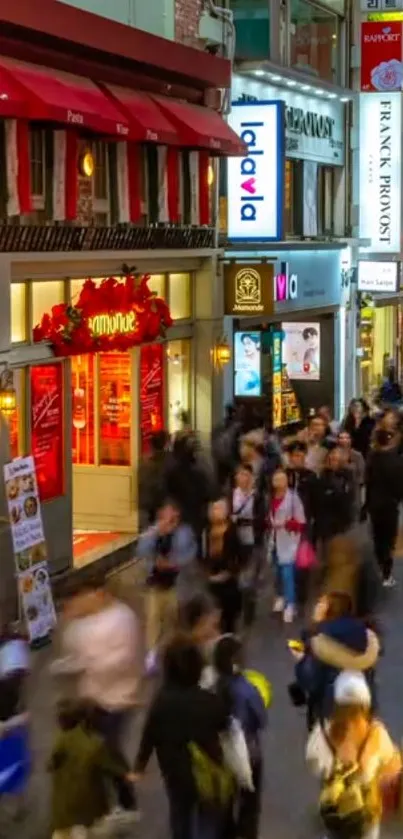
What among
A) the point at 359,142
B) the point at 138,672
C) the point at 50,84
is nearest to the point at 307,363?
the point at 359,142

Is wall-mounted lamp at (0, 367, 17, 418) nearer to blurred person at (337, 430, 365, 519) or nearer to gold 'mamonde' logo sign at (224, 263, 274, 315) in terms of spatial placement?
blurred person at (337, 430, 365, 519)

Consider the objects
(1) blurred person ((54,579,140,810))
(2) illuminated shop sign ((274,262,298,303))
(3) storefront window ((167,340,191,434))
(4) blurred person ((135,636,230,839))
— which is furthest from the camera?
(2) illuminated shop sign ((274,262,298,303))

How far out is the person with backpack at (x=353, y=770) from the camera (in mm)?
7621

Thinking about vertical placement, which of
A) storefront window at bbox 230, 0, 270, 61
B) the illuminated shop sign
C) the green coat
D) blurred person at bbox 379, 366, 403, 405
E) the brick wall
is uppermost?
storefront window at bbox 230, 0, 270, 61

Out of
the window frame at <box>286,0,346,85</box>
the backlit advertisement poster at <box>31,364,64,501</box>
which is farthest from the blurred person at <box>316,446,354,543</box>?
the window frame at <box>286,0,346,85</box>

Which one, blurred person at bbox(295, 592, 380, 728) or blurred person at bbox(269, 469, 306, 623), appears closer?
blurred person at bbox(295, 592, 380, 728)

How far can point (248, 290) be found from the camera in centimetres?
2044

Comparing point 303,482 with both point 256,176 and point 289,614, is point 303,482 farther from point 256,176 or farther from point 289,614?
point 256,176

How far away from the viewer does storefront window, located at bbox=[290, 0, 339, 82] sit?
25.1 m

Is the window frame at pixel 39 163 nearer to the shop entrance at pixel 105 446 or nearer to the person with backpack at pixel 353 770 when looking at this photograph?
the shop entrance at pixel 105 446

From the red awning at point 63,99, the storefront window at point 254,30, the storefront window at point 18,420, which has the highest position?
the storefront window at point 254,30

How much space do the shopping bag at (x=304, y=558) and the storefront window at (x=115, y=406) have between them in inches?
194

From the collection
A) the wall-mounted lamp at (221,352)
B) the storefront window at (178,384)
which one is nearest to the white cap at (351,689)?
the storefront window at (178,384)

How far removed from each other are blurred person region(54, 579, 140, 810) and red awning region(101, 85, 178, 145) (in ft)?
25.9
